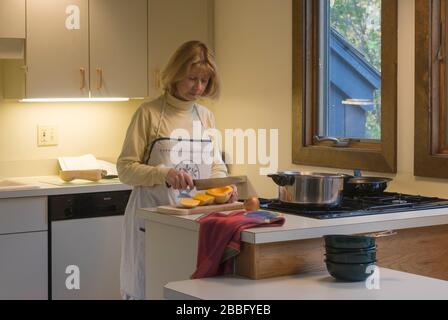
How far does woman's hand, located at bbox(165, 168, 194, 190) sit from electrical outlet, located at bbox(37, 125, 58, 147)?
5.59 ft

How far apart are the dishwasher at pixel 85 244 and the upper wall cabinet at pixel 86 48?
595 millimetres

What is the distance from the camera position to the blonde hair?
325cm

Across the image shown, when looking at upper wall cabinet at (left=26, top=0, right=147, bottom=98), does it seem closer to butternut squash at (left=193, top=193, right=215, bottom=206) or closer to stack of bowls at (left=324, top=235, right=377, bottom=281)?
butternut squash at (left=193, top=193, right=215, bottom=206)

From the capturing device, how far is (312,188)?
2.72 metres

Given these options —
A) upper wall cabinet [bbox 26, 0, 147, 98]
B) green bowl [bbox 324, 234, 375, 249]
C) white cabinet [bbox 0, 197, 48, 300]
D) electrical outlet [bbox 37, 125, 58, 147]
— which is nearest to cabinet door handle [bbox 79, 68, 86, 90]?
upper wall cabinet [bbox 26, 0, 147, 98]

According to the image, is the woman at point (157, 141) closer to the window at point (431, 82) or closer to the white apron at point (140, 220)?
the white apron at point (140, 220)

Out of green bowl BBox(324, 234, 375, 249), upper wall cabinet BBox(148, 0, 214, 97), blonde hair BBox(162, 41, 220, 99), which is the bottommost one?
green bowl BBox(324, 234, 375, 249)

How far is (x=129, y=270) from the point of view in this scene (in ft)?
10.8

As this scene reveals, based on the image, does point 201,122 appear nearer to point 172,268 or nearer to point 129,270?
point 129,270

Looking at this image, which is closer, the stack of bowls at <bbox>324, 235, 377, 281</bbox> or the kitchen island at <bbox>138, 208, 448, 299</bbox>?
the stack of bowls at <bbox>324, 235, 377, 281</bbox>

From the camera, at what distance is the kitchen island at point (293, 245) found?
2.36m

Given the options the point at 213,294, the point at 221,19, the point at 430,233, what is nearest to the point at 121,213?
the point at 221,19

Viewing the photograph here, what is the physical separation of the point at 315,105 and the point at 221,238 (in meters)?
1.94
